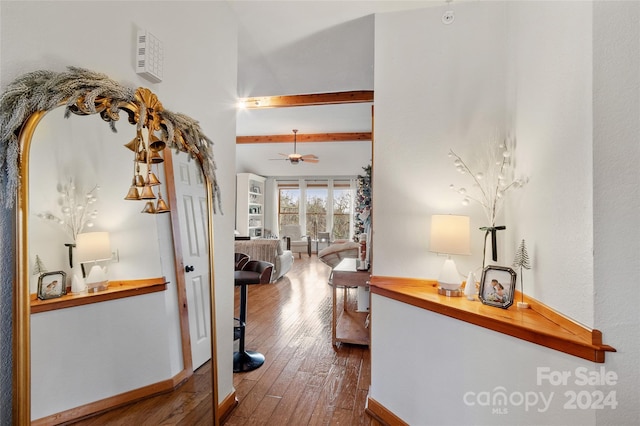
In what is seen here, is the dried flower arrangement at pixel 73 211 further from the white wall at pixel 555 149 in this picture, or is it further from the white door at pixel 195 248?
the white wall at pixel 555 149

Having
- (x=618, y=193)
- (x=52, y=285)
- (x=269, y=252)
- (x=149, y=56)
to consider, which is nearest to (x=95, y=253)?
(x=52, y=285)

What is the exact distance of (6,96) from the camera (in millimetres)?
Answer: 883

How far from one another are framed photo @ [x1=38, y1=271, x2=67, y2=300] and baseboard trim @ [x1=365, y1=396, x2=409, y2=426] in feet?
6.09

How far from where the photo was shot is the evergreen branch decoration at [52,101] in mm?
881

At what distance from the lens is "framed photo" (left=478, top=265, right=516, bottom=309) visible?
1620 millimetres

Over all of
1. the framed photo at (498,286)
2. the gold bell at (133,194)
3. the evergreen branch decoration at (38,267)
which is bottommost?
the framed photo at (498,286)

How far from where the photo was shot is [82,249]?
3.47ft

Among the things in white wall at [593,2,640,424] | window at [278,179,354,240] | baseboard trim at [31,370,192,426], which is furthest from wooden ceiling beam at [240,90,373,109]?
window at [278,179,354,240]

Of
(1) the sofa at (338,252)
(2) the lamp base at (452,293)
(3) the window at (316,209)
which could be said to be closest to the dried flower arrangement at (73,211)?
(2) the lamp base at (452,293)

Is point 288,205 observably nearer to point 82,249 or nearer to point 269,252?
point 269,252

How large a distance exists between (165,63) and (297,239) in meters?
8.16

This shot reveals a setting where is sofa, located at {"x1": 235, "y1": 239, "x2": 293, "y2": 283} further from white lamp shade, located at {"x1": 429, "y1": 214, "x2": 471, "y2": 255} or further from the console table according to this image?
white lamp shade, located at {"x1": 429, "y1": 214, "x2": 471, "y2": 255}

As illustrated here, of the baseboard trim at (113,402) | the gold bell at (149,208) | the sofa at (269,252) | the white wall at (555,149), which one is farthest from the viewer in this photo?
the sofa at (269,252)

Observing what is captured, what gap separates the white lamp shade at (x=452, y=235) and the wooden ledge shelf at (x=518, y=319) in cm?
27
